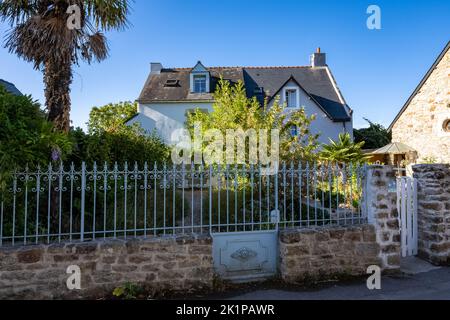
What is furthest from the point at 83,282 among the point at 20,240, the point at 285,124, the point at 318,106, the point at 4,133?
the point at 318,106

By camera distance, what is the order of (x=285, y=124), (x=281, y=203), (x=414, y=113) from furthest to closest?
1. (x=414, y=113)
2. (x=285, y=124)
3. (x=281, y=203)

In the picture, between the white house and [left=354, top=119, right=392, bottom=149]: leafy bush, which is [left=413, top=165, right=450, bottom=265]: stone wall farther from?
[left=354, top=119, right=392, bottom=149]: leafy bush

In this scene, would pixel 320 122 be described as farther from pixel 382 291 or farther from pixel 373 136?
pixel 382 291

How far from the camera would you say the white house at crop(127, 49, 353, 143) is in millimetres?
18938

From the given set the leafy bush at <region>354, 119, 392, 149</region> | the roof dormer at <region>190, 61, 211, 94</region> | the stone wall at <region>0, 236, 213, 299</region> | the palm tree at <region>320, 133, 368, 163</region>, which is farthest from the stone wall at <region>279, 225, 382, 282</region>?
the leafy bush at <region>354, 119, 392, 149</region>

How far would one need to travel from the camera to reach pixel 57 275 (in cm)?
430

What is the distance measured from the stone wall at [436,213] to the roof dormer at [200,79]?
48.5 ft

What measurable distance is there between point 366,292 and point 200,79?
16649 mm

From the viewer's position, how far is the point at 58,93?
5.68 m

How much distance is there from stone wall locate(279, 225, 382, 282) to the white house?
43.4 ft

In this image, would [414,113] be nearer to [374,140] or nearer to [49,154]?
[49,154]

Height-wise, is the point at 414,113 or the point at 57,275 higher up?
the point at 414,113

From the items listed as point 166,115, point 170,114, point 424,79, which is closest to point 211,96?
point 170,114
